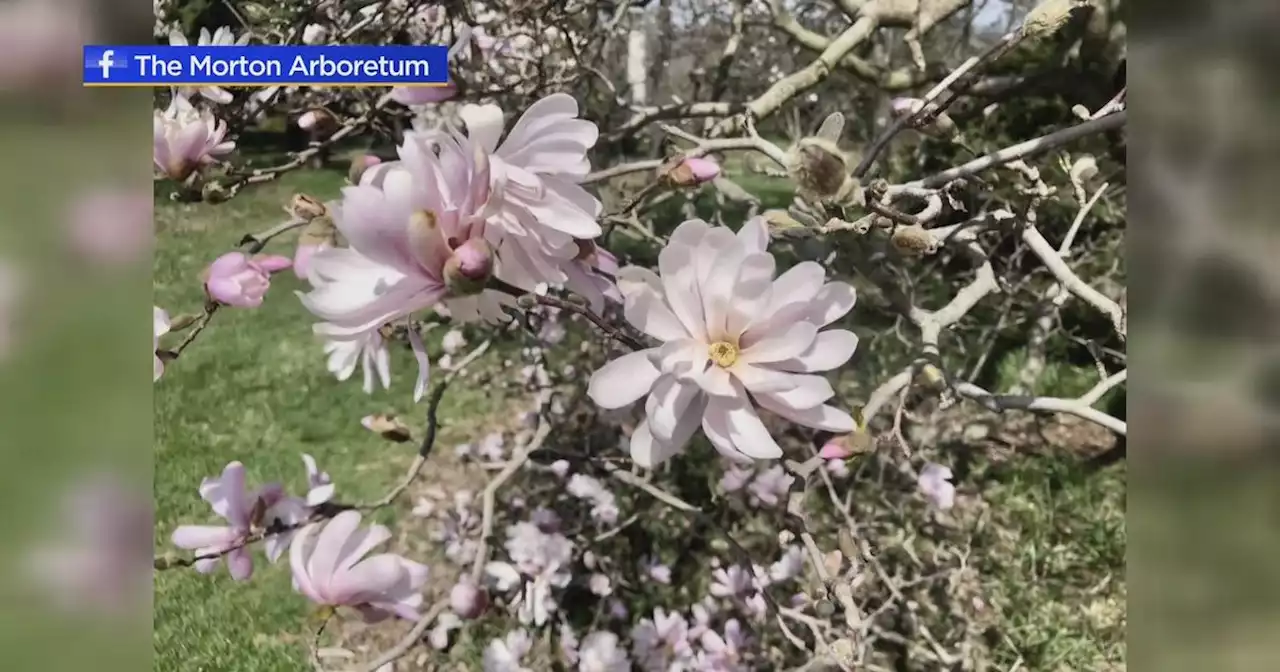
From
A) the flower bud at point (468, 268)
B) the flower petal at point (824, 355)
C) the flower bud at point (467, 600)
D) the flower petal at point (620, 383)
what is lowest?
the flower bud at point (467, 600)

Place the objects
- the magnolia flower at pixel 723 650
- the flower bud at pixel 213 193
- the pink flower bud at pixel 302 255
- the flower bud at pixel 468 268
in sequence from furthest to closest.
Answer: the magnolia flower at pixel 723 650 < the flower bud at pixel 213 193 < the pink flower bud at pixel 302 255 < the flower bud at pixel 468 268

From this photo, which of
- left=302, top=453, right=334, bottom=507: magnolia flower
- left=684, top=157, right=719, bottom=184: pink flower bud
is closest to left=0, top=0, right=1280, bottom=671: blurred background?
left=302, top=453, right=334, bottom=507: magnolia flower

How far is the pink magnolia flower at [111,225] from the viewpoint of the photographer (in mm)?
589

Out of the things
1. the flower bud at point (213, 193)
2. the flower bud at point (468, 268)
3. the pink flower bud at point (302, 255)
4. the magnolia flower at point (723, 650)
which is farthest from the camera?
the magnolia flower at point (723, 650)

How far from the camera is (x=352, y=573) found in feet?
1.73

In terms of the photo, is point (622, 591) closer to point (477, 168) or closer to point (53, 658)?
point (53, 658)

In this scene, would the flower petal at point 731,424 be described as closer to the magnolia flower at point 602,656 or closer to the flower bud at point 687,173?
the flower bud at point 687,173

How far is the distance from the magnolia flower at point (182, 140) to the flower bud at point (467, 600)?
32cm

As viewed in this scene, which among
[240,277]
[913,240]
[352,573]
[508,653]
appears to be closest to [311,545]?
[352,573]

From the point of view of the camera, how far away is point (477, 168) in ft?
1.33

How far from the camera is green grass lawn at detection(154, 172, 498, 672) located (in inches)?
25.8

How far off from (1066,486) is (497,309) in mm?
684

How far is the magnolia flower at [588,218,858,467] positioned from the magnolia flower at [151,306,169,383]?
1.06 ft

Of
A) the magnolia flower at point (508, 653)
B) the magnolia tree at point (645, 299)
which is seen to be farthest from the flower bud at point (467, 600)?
the magnolia flower at point (508, 653)
